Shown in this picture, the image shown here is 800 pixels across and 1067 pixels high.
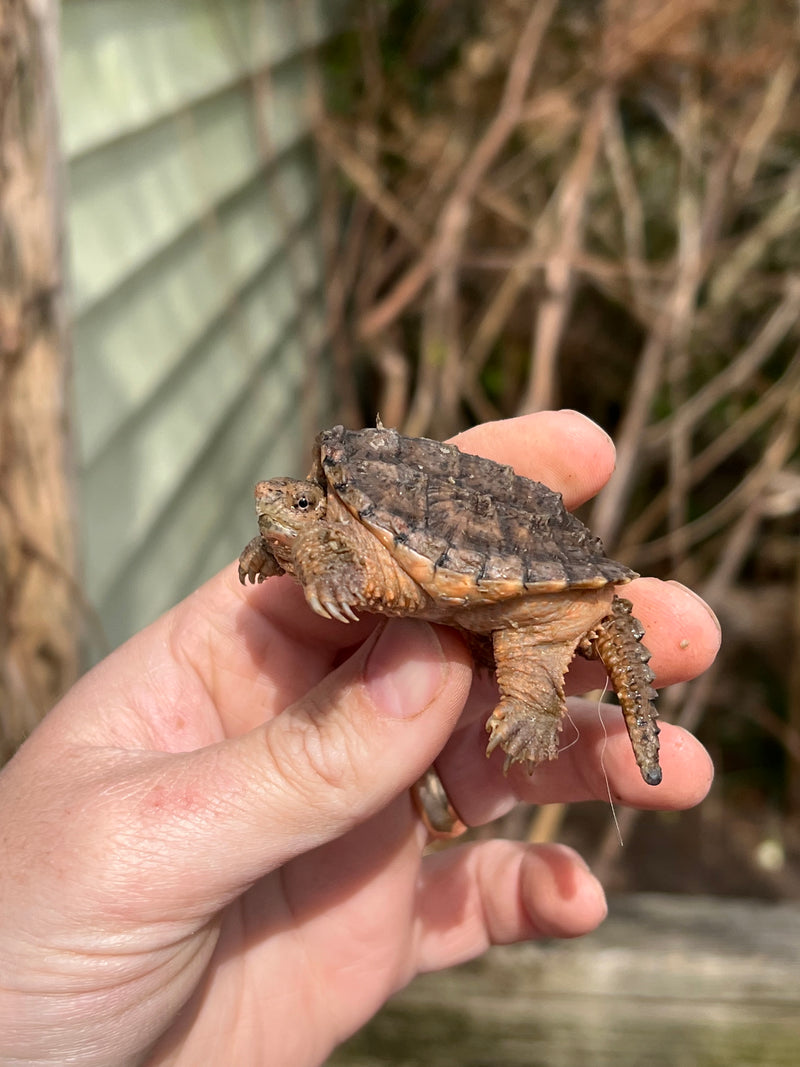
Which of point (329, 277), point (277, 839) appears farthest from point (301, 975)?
point (329, 277)

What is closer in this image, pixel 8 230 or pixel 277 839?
pixel 277 839

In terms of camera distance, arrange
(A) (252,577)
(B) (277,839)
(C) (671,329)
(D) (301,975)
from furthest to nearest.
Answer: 1. (C) (671,329)
2. (D) (301,975)
3. (A) (252,577)
4. (B) (277,839)

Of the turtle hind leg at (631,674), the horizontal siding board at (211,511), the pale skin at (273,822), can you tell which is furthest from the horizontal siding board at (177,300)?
the turtle hind leg at (631,674)

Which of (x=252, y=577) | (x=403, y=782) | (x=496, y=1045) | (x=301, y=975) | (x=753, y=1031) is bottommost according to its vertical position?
(x=753, y=1031)

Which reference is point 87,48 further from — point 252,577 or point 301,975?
point 301,975

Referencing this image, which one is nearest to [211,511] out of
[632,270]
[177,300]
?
[177,300]
